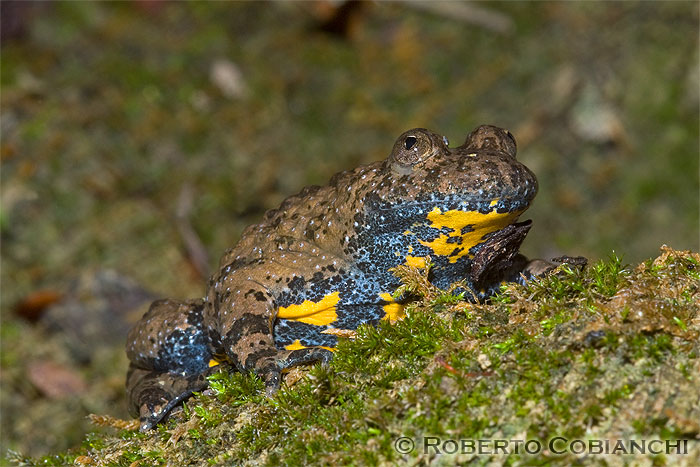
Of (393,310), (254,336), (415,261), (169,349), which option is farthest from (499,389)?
(169,349)

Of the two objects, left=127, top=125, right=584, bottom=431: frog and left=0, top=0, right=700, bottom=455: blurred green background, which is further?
left=0, top=0, right=700, bottom=455: blurred green background

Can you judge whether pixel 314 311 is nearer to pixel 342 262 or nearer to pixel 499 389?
pixel 342 262

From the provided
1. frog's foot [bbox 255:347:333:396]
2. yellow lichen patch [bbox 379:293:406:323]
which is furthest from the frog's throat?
frog's foot [bbox 255:347:333:396]

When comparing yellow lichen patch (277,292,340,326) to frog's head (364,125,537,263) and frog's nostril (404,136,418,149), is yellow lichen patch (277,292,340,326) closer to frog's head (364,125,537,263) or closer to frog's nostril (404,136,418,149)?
frog's head (364,125,537,263)

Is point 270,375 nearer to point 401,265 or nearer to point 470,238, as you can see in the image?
point 401,265

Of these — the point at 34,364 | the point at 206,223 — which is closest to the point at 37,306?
the point at 34,364

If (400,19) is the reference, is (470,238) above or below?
below

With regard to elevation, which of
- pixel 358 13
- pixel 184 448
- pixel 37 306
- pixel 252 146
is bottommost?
pixel 184 448

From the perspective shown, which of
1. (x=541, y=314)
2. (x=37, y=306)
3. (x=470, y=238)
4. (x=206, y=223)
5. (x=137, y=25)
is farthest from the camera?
(x=137, y=25)
